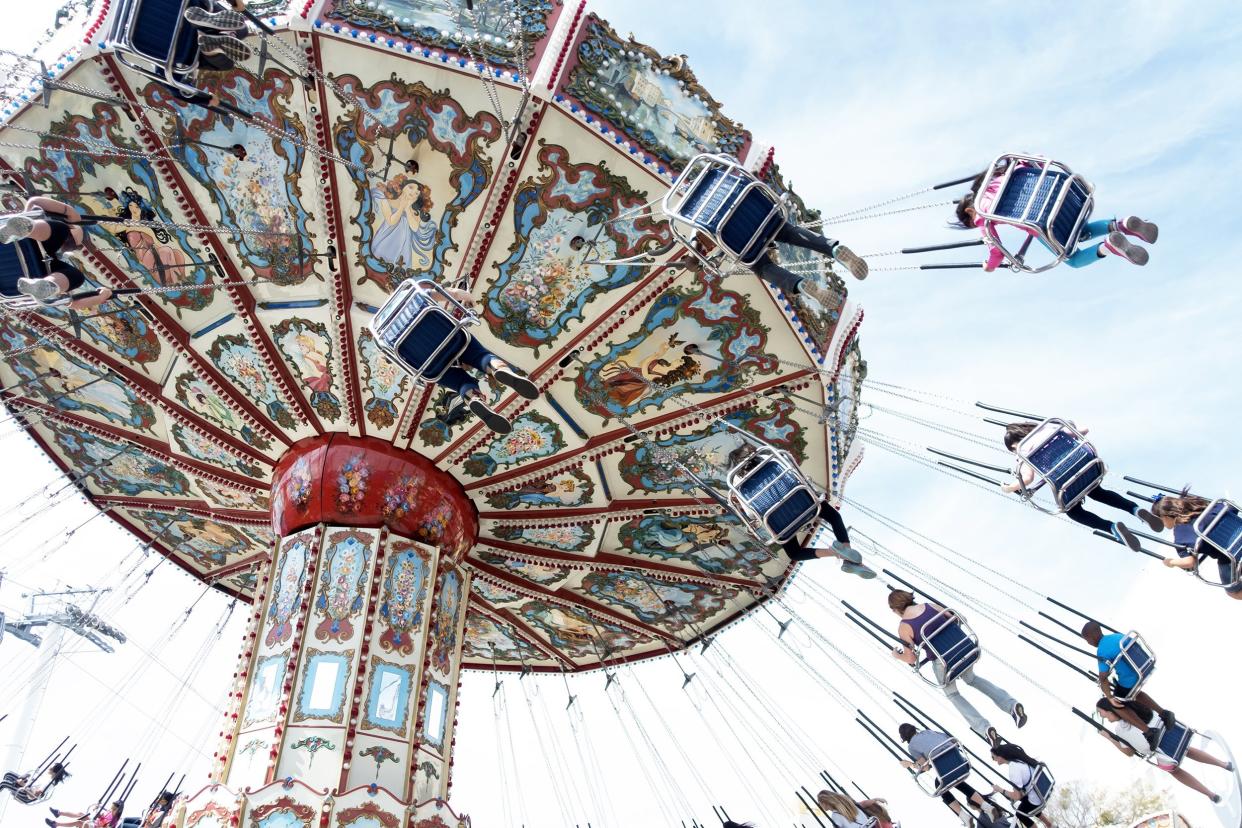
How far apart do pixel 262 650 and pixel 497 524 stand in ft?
9.13

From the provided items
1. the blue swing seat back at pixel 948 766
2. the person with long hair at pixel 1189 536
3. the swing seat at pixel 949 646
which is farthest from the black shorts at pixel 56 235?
the person with long hair at pixel 1189 536

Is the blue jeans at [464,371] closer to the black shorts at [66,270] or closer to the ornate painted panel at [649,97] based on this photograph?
the ornate painted panel at [649,97]

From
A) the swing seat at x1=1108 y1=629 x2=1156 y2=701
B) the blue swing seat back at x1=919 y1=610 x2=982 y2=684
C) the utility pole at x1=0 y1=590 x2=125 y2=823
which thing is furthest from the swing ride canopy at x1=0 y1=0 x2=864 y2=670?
the utility pole at x1=0 y1=590 x2=125 y2=823

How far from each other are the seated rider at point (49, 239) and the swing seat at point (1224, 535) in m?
8.41

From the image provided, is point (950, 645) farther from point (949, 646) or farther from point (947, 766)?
point (947, 766)

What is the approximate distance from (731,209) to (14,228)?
4922mm

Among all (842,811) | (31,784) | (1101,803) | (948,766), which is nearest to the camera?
(948,766)

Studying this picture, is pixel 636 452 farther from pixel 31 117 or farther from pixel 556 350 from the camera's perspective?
pixel 31 117

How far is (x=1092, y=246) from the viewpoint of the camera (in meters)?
6.94

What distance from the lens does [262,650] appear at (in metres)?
9.49

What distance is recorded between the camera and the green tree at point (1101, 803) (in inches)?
772

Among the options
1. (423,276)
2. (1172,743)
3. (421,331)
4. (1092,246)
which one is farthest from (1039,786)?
(423,276)

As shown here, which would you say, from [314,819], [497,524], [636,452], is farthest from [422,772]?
[636,452]

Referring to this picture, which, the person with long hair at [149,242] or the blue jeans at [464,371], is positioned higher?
the person with long hair at [149,242]
